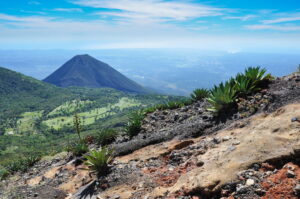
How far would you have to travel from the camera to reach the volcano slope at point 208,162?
16.2ft

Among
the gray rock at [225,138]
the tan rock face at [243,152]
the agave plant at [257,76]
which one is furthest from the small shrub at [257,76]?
the gray rock at [225,138]

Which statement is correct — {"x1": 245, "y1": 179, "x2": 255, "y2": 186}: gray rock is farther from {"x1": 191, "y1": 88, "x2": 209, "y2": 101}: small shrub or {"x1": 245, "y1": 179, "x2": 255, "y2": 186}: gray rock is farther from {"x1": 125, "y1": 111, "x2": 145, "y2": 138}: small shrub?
{"x1": 191, "y1": 88, "x2": 209, "y2": 101}: small shrub

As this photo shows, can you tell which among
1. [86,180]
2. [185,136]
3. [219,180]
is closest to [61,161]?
[86,180]

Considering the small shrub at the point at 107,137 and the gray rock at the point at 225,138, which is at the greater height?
the gray rock at the point at 225,138

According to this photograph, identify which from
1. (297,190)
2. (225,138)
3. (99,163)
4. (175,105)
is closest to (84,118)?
(175,105)

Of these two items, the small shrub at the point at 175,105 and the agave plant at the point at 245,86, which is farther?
the small shrub at the point at 175,105

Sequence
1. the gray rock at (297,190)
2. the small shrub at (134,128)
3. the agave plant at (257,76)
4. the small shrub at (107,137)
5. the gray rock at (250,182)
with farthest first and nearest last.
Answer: the small shrub at (107,137)
the small shrub at (134,128)
the agave plant at (257,76)
the gray rock at (250,182)
the gray rock at (297,190)

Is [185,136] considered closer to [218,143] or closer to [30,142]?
[218,143]

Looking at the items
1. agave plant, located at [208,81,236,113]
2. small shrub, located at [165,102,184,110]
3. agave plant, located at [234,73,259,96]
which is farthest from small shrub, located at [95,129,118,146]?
agave plant, located at [234,73,259,96]

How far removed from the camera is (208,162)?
20.4 ft

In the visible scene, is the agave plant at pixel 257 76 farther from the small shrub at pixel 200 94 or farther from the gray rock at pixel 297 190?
the gray rock at pixel 297 190

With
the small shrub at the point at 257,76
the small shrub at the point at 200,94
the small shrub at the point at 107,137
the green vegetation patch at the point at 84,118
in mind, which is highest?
the small shrub at the point at 257,76

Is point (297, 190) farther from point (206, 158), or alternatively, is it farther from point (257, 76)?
point (257, 76)

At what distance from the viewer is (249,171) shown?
16.6 ft
